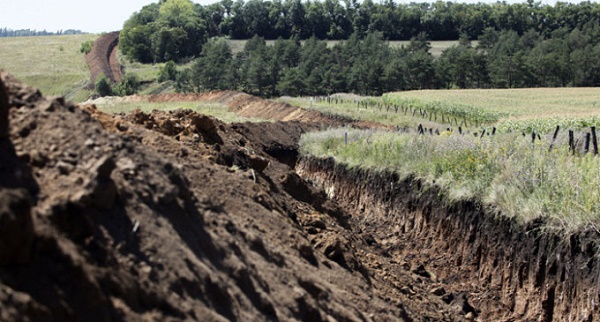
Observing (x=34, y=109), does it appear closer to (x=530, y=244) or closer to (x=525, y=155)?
(x=530, y=244)

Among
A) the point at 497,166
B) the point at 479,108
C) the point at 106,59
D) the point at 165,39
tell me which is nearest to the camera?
the point at 497,166

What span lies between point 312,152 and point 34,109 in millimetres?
20264

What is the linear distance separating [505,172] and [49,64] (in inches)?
3838

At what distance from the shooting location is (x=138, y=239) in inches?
217

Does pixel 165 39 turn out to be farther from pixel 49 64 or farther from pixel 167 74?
pixel 167 74

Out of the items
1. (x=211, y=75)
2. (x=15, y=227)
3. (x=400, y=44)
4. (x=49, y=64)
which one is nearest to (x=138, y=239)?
(x=15, y=227)

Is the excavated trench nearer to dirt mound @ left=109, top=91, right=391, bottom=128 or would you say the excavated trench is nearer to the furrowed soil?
the furrowed soil

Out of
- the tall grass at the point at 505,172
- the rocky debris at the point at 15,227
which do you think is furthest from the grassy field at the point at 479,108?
the rocky debris at the point at 15,227

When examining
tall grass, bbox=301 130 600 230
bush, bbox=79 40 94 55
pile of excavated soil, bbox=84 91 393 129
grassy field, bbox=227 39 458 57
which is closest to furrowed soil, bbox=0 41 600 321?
tall grass, bbox=301 130 600 230

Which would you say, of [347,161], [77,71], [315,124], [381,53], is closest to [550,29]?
[381,53]

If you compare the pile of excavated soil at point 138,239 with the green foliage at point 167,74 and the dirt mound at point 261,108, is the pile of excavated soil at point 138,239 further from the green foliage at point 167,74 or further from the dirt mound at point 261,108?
the green foliage at point 167,74

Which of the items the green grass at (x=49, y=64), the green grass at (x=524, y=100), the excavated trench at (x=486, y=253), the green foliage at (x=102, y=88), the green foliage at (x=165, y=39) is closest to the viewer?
the excavated trench at (x=486, y=253)

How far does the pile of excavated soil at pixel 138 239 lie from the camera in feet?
15.5

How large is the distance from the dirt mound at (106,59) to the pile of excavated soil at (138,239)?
84.0m
